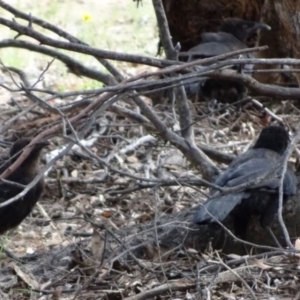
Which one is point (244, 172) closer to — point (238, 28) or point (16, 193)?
point (16, 193)

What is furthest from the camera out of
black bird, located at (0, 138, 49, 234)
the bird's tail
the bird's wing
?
black bird, located at (0, 138, 49, 234)

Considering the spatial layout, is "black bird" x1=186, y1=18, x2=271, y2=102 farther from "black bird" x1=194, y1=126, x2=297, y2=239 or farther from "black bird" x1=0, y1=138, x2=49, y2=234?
"black bird" x1=194, y1=126, x2=297, y2=239

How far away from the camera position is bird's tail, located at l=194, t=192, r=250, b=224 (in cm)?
484

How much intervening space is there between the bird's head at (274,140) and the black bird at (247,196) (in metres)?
0.13

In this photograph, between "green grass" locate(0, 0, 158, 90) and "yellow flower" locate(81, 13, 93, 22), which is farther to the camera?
"yellow flower" locate(81, 13, 93, 22)

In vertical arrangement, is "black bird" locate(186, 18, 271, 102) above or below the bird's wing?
below

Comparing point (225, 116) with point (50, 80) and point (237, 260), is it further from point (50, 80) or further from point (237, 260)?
point (237, 260)

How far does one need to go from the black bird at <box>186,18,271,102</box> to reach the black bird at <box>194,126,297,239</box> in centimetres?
366

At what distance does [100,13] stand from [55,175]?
585 centimetres

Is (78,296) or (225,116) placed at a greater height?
(78,296)

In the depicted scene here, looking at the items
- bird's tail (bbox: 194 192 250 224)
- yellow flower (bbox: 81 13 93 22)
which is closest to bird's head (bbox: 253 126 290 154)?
bird's tail (bbox: 194 192 250 224)

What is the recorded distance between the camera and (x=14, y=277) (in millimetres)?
5051

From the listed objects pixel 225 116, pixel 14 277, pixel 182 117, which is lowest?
pixel 225 116

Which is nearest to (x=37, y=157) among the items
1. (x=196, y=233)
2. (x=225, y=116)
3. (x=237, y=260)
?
(x=196, y=233)
